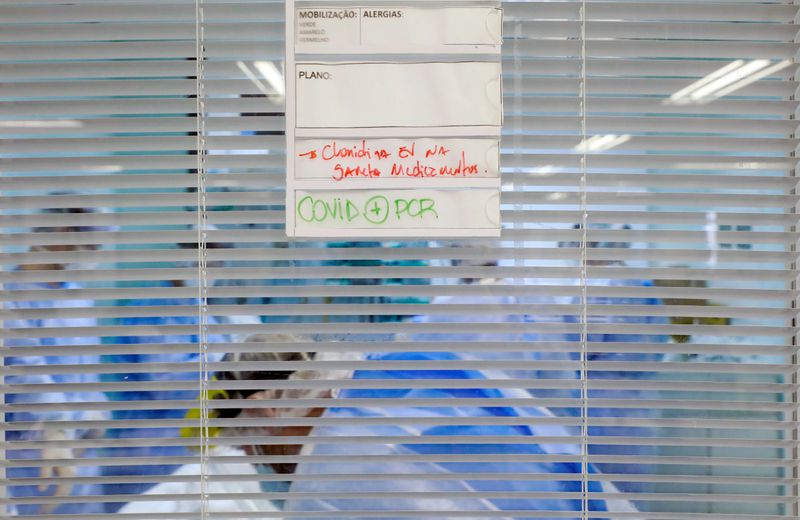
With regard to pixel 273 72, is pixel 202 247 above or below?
below

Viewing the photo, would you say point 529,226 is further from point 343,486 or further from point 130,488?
point 130,488

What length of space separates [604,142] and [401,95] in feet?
1.13

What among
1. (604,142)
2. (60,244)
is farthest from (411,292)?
(60,244)

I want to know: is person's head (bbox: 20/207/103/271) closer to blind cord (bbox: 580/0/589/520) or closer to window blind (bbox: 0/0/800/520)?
window blind (bbox: 0/0/800/520)

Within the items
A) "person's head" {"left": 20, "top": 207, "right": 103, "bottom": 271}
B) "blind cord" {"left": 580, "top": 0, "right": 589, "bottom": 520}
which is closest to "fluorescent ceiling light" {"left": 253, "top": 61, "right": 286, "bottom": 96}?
"person's head" {"left": 20, "top": 207, "right": 103, "bottom": 271}

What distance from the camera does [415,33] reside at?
3.36 feet

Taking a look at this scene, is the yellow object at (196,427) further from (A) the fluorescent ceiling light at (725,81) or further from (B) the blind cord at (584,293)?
→ (A) the fluorescent ceiling light at (725,81)

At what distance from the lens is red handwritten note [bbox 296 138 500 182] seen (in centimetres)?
102

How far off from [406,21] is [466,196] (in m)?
0.30

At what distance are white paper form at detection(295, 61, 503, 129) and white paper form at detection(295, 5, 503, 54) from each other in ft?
0.09

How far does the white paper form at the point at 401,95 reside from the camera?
1.02 meters

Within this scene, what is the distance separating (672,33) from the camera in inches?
41.0

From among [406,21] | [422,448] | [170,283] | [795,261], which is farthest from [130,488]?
[795,261]

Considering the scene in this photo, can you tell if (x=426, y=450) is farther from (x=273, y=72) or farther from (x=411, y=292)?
(x=273, y=72)
